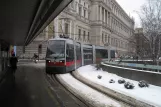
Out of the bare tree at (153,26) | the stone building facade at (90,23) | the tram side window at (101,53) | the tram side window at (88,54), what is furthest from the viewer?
the stone building facade at (90,23)

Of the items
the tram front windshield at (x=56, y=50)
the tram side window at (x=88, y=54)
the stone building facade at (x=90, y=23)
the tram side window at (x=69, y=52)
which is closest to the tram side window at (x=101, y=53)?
the tram side window at (x=88, y=54)

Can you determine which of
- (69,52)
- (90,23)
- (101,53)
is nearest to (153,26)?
(69,52)

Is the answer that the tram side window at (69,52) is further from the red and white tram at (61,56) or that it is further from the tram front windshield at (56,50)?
the tram front windshield at (56,50)

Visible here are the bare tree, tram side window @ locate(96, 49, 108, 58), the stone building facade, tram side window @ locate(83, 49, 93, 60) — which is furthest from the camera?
the stone building facade

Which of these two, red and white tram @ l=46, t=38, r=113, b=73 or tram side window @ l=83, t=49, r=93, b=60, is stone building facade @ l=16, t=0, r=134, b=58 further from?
red and white tram @ l=46, t=38, r=113, b=73

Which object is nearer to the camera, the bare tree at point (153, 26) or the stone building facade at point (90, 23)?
the bare tree at point (153, 26)

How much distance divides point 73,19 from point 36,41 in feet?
47.0

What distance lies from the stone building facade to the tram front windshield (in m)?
27.0

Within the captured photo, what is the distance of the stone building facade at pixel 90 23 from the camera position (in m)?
57.8

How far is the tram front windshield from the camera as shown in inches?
907

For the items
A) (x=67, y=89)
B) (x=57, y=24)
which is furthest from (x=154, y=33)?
(x=57, y=24)

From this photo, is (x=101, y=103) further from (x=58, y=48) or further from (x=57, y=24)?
(x=57, y=24)

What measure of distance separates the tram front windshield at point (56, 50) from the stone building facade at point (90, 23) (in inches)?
1062

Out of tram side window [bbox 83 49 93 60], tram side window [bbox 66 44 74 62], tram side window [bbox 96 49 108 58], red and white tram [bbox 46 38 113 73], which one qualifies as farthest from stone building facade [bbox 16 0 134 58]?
red and white tram [bbox 46 38 113 73]
